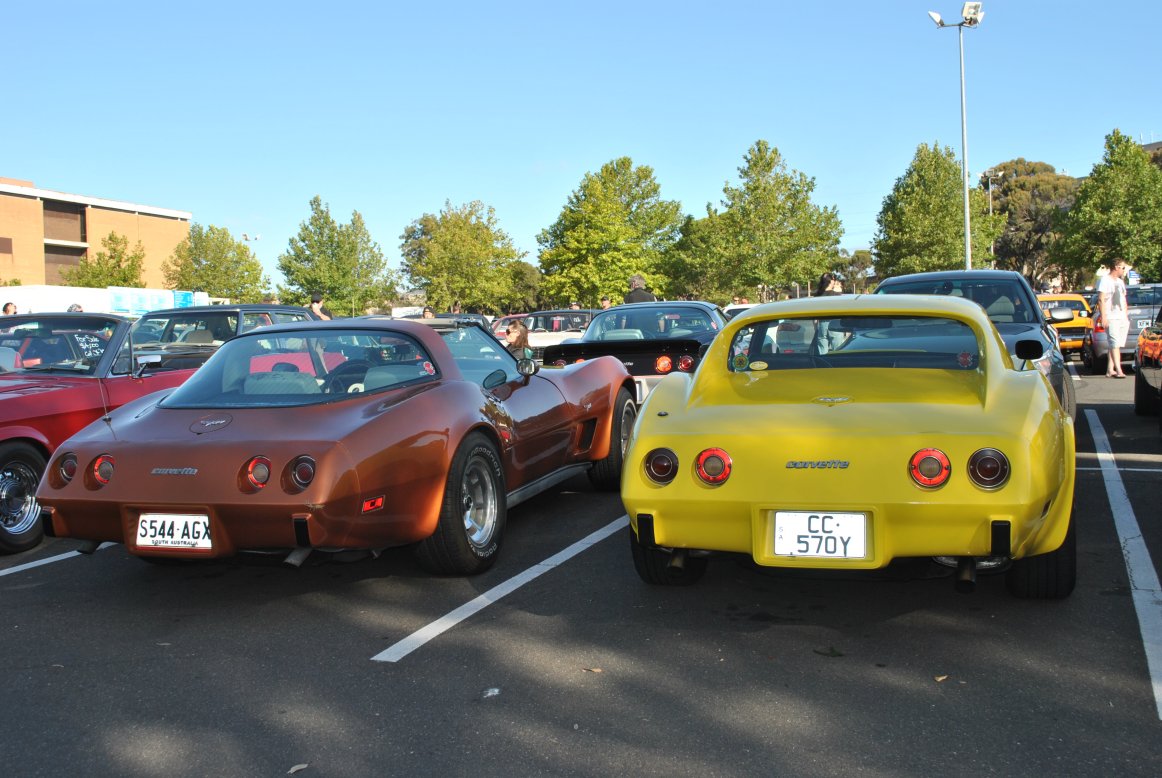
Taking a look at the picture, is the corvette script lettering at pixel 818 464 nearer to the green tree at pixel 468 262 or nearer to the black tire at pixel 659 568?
the black tire at pixel 659 568

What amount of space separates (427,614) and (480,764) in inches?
62.3

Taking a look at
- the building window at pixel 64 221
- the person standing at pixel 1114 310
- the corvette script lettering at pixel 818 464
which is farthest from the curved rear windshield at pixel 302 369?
the building window at pixel 64 221

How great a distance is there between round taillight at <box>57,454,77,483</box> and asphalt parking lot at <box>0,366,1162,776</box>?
67cm

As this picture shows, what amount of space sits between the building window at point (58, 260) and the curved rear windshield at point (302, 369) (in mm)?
75547

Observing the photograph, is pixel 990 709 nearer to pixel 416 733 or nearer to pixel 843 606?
pixel 843 606

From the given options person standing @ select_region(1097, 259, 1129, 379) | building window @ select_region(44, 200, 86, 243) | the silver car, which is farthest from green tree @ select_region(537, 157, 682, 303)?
building window @ select_region(44, 200, 86, 243)

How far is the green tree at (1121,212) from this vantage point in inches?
1698

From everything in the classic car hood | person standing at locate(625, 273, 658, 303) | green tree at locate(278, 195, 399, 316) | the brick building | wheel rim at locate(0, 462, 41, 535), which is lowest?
wheel rim at locate(0, 462, 41, 535)

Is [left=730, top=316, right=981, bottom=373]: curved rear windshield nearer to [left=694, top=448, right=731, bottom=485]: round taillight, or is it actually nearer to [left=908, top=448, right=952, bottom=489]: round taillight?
[left=694, top=448, right=731, bottom=485]: round taillight

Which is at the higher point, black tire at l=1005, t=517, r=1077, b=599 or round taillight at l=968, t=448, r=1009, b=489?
round taillight at l=968, t=448, r=1009, b=489

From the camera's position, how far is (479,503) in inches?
205

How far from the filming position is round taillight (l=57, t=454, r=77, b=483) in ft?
14.8

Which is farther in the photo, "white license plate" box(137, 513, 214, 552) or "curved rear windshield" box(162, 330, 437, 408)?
"curved rear windshield" box(162, 330, 437, 408)

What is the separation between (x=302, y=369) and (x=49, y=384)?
2.68 meters
